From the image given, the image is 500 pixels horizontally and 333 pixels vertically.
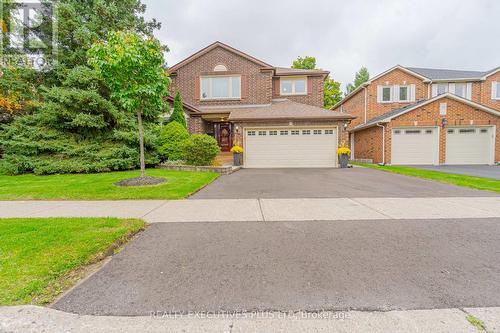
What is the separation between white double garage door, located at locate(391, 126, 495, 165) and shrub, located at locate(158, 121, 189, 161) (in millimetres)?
13447

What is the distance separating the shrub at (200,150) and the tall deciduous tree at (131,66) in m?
3.12

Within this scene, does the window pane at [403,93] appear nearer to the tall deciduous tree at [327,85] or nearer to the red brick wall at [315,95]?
the red brick wall at [315,95]

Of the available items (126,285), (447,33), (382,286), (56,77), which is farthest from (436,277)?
Result: (447,33)

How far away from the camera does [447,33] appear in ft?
Answer: 63.6

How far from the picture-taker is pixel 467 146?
14.8m

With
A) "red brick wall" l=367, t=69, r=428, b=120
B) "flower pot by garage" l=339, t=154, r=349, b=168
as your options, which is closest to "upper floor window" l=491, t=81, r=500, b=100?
"red brick wall" l=367, t=69, r=428, b=120

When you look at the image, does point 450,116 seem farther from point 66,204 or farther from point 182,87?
point 66,204

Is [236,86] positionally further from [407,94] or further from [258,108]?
[407,94]

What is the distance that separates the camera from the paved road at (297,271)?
78.1 inches

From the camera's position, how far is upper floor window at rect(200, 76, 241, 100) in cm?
1645

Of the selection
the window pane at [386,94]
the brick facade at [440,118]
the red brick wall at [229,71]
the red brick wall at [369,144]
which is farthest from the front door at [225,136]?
the window pane at [386,94]

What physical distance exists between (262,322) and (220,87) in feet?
54.3

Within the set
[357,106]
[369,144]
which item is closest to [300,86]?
[357,106]

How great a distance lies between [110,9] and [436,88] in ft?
77.3
